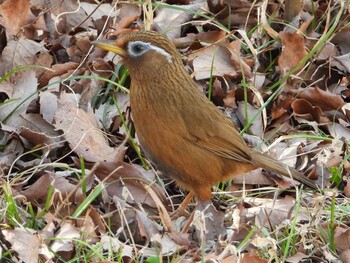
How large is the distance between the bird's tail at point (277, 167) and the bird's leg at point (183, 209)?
19.1 inches

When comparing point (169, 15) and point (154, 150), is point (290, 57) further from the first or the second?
point (154, 150)

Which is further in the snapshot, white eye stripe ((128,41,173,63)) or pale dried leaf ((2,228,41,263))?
white eye stripe ((128,41,173,63))

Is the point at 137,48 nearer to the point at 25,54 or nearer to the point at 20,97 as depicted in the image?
the point at 20,97

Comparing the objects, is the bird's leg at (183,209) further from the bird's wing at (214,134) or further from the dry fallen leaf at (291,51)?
the dry fallen leaf at (291,51)

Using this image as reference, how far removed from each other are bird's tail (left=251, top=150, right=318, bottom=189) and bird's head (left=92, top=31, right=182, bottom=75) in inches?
33.8

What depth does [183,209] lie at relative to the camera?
230 inches

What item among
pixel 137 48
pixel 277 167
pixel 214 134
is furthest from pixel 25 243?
pixel 277 167

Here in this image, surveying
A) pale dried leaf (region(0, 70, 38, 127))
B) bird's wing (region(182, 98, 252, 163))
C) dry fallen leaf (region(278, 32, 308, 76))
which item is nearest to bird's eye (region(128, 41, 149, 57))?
bird's wing (region(182, 98, 252, 163))

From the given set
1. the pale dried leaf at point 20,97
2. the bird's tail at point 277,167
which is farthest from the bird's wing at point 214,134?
the pale dried leaf at point 20,97

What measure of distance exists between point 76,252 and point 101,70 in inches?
77.8

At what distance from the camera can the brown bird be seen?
5.59m

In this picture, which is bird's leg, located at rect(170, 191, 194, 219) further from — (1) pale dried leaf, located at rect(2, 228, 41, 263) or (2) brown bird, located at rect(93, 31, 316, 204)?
(1) pale dried leaf, located at rect(2, 228, 41, 263)

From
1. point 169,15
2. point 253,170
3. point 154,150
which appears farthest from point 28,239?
point 169,15

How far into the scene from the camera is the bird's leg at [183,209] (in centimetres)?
578
